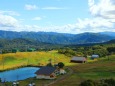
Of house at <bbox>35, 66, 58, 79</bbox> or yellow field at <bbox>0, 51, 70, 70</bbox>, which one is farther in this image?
yellow field at <bbox>0, 51, 70, 70</bbox>

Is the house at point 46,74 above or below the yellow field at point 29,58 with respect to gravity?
below

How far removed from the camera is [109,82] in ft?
226

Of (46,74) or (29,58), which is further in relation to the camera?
(29,58)

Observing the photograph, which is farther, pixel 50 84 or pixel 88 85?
pixel 50 84

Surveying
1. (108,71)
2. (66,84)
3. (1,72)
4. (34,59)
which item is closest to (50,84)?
(66,84)

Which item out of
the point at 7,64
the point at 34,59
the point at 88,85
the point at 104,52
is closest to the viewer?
the point at 88,85

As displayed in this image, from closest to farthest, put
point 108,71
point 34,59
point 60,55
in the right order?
1. point 108,71
2. point 34,59
3. point 60,55

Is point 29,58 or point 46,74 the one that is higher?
point 29,58

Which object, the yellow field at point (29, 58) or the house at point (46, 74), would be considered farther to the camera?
the yellow field at point (29, 58)

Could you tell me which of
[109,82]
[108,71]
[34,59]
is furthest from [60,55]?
[109,82]

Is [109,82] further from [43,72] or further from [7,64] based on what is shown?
[7,64]

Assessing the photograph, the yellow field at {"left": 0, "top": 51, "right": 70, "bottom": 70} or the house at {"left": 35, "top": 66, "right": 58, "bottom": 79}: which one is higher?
the yellow field at {"left": 0, "top": 51, "right": 70, "bottom": 70}

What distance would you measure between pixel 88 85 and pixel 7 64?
3463 inches

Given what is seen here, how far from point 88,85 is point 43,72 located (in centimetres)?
3315
